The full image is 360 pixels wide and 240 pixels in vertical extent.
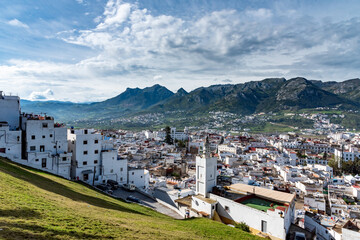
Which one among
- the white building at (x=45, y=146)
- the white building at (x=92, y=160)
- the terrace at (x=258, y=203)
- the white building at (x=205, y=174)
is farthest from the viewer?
the white building at (x=92, y=160)

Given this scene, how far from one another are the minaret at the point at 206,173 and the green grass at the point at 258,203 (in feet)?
11.2

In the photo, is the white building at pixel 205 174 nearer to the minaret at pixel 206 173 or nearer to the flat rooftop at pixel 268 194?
the minaret at pixel 206 173

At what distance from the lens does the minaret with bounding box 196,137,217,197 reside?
22028mm

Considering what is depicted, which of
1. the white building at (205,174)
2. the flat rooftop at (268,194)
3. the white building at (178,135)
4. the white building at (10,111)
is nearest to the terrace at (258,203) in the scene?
the flat rooftop at (268,194)

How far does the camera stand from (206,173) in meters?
22.0

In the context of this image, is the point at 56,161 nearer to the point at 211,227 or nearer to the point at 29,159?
the point at 29,159

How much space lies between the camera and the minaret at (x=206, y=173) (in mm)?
22028

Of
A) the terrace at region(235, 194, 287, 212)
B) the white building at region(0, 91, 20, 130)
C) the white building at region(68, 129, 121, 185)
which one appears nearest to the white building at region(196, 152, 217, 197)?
the terrace at region(235, 194, 287, 212)

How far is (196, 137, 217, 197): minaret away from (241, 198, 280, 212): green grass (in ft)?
11.2

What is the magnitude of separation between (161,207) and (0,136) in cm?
1646

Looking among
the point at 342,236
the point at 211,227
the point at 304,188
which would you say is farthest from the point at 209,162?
the point at 304,188

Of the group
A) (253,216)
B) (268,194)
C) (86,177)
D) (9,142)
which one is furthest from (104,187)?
(268,194)

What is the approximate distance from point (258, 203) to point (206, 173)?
16.5ft

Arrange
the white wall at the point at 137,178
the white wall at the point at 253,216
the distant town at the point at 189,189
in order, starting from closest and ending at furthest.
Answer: the white wall at the point at 253,216 → the distant town at the point at 189,189 → the white wall at the point at 137,178
